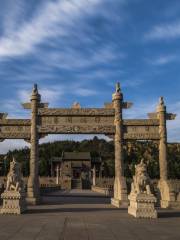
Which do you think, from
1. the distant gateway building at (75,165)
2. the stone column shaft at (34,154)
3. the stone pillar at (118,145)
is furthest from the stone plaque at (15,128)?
the distant gateway building at (75,165)

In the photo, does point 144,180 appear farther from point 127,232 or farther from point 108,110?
point 108,110

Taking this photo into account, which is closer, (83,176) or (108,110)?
(108,110)

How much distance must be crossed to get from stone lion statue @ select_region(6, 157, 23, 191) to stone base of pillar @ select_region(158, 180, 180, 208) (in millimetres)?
7646

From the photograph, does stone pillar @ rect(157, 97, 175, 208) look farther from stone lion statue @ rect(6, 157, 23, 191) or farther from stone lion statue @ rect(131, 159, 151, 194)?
stone lion statue @ rect(6, 157, 23, 191)

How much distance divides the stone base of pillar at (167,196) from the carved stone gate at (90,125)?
1.00ft

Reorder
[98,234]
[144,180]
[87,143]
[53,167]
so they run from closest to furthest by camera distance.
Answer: [98,234]
[144,180]
[53,167]
[87,143]

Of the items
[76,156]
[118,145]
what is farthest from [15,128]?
[76,156]

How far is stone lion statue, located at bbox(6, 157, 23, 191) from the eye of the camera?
15.5 meters

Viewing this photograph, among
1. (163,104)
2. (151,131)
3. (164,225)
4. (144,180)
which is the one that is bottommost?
(164,225)

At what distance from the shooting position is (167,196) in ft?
63.3

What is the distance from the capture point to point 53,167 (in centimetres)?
8494

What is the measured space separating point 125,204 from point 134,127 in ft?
14.4

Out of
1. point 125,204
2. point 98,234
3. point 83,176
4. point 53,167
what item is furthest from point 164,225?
point 53,167

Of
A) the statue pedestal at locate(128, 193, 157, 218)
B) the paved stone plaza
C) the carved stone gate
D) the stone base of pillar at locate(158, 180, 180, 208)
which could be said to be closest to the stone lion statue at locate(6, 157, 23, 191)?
the paved stone plaza
